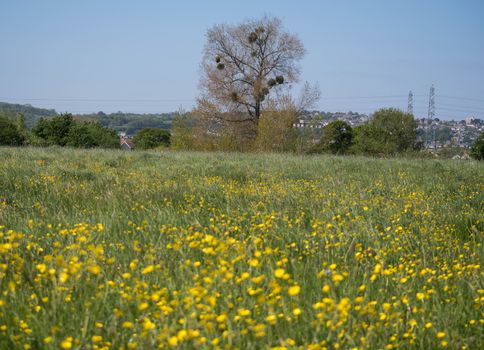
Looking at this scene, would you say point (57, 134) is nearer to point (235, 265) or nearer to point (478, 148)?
point (478, 148)

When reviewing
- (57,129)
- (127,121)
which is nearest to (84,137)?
(57,129)

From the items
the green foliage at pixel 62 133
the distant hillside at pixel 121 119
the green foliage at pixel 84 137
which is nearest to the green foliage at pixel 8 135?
the green foliage at pixel 62 133

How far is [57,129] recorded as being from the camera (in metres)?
32.8

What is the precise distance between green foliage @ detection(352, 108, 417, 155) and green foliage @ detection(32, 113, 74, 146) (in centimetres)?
2655

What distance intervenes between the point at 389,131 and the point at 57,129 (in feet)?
99.0

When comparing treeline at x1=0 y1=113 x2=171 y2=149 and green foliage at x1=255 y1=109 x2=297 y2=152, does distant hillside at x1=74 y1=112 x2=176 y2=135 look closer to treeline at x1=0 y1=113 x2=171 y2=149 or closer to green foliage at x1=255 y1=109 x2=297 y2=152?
treeline at x1=0 y1=113 x2=171 y2=149

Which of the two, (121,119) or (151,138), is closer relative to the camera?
(151,138)

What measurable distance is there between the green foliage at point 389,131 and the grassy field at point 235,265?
38916 mm

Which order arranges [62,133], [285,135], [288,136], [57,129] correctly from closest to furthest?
[288,136] < [285,135] < [57,129] < [62,133]

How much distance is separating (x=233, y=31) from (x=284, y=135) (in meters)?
Answer: 12.1

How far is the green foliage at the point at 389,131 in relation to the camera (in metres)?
47.0

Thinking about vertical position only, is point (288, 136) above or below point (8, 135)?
above

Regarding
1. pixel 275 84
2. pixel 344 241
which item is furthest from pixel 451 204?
pixel 275 84

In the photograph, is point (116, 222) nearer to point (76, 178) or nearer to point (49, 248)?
point (49, 248)
